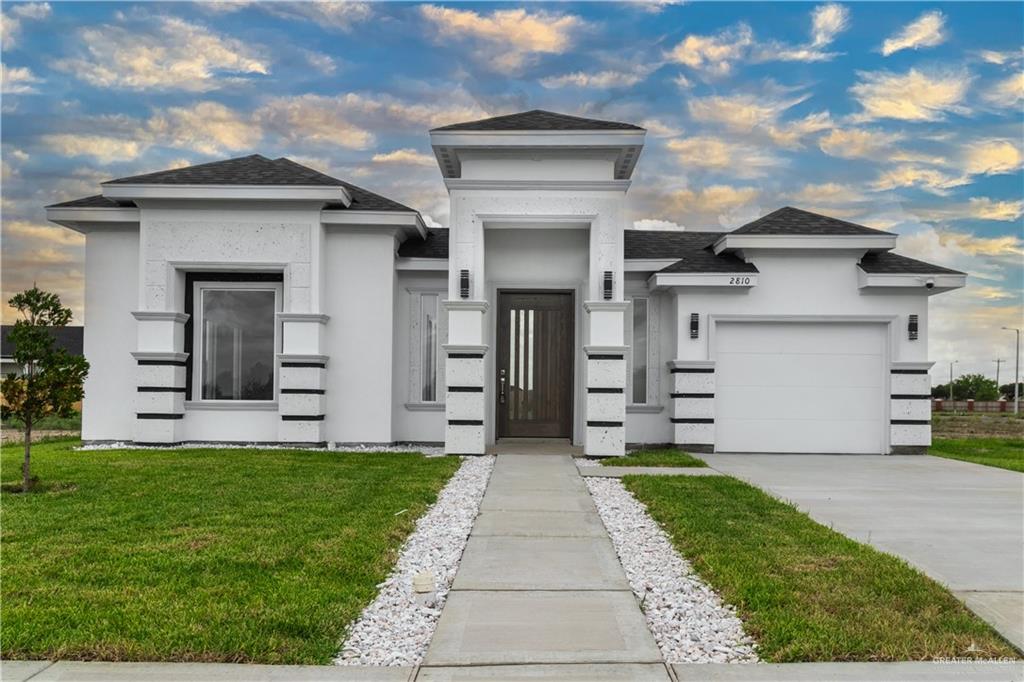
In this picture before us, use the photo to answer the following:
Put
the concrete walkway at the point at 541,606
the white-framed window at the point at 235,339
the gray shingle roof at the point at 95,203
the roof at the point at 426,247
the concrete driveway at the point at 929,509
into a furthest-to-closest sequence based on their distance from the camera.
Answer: the roof at the point at 426,247 → the white-framed window at the point at 235,339 → the gray shingle roof at the point at 95,203 → the concrete driveway at the point at 929,509 → the concrete walkway at the point at 541,606

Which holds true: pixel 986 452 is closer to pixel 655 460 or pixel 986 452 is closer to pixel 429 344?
pixel 655 460

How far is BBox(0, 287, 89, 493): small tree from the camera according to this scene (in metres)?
8.81

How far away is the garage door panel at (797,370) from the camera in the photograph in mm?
14117

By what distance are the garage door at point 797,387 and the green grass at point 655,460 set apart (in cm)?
188

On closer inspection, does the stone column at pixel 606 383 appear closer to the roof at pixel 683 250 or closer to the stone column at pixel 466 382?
the stone column at pixel 466 382

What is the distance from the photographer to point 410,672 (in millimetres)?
3938

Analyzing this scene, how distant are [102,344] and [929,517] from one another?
12944 millimetres

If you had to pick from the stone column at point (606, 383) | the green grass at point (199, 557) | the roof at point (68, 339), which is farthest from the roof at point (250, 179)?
the roof at point (68, 339)

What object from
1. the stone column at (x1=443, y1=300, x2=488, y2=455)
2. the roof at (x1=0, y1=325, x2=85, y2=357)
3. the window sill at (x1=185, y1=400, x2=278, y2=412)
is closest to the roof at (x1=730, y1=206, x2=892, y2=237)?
the stone column at (x1=443, y1=300, x2=488, y2=455)

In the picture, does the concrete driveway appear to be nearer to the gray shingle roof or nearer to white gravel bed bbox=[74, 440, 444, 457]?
white gravel bed bbox=[74, 440, 444, 457]

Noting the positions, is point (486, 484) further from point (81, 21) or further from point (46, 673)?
point (81, 21)

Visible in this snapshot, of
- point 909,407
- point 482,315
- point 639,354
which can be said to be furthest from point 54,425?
point 909,407

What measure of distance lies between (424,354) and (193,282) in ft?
14.0

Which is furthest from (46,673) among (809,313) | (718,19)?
(809,313)
